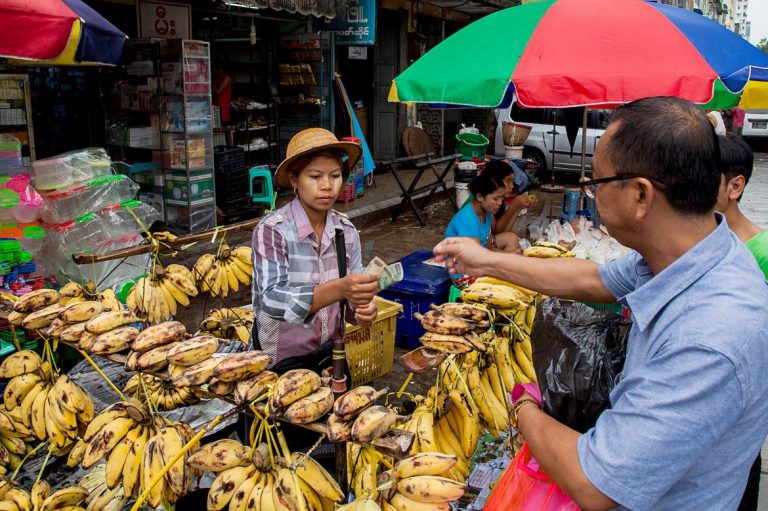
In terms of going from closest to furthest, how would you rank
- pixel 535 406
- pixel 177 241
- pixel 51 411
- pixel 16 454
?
pixel 535 406 < pixel 51 411 < pixel 16 454 < pixel 177 241

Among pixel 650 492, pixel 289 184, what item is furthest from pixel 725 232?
pixel 289 184

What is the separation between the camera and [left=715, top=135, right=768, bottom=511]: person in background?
2.36 m

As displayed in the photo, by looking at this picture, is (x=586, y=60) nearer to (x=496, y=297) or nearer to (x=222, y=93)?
(x=496, y=297)

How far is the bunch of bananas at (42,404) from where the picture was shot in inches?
103

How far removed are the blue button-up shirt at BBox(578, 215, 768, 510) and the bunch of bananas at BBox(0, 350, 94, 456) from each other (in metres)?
2.10

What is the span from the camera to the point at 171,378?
2.11 meters

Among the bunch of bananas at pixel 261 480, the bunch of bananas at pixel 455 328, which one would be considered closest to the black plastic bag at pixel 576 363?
the bunch of bananas at pixel 455 328

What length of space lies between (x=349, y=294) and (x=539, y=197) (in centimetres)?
1083

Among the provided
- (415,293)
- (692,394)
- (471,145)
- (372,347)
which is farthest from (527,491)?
(471,145)

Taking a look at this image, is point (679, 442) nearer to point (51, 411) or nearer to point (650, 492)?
point (650, 492)

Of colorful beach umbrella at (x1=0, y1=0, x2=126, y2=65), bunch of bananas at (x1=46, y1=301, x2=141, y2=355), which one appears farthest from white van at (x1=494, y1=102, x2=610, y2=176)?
bunch of bananas at (x1=46, y1=301, x2=141, y2=355)

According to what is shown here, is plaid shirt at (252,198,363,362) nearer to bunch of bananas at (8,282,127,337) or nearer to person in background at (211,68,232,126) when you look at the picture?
bunch of bananas at (8,282,127,337)

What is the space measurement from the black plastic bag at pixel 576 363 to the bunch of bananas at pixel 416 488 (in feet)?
1.12

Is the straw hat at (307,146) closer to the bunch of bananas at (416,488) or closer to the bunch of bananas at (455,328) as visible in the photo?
the bunch of bananas at (455,328)
